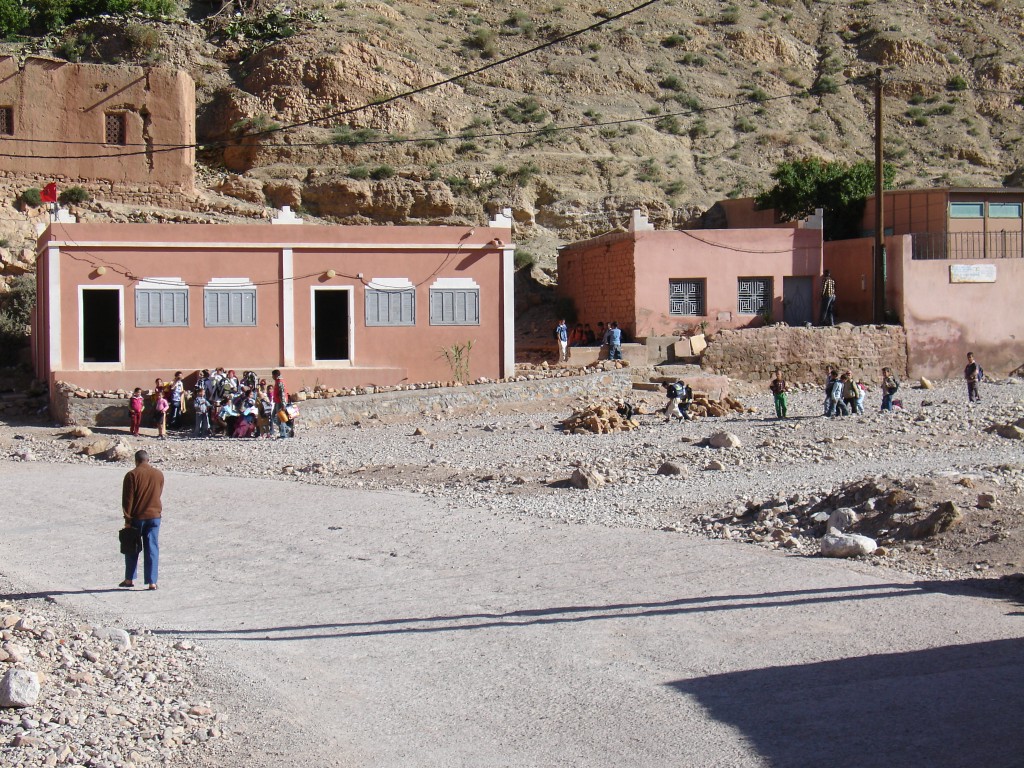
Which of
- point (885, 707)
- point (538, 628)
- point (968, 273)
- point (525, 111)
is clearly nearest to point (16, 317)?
point (968, 273)

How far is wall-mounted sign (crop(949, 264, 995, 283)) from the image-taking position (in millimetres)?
30062

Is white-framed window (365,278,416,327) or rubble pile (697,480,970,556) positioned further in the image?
white-framed window (365,278,416,327)

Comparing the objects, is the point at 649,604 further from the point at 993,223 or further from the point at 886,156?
the point at 886,156

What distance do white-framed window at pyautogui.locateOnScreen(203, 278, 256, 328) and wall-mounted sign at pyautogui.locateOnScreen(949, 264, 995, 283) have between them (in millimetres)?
17896

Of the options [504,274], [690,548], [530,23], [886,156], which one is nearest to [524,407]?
[504,274]

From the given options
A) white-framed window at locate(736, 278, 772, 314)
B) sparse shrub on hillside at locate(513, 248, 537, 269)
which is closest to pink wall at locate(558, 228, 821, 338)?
white-framed window at locate(736, 278, 772, 314)

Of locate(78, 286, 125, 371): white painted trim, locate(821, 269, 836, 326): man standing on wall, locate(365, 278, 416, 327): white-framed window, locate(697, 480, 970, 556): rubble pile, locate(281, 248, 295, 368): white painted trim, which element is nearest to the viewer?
locate(697, 480, 970, 556): rubble pile

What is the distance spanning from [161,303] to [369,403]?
6193 mm

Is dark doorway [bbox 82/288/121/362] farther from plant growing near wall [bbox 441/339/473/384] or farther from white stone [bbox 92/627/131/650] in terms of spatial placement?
white stone [bbox 92/627/131/650]

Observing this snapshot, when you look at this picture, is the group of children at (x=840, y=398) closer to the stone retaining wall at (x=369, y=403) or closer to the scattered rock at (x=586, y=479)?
the stone retaining wall at (x=369, y=403)

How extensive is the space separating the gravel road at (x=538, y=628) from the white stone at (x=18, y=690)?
1.04 meters

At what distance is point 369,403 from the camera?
23266 millimetres

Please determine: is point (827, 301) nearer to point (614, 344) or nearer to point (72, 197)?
point (614, 344)

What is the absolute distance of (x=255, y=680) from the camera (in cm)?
730
